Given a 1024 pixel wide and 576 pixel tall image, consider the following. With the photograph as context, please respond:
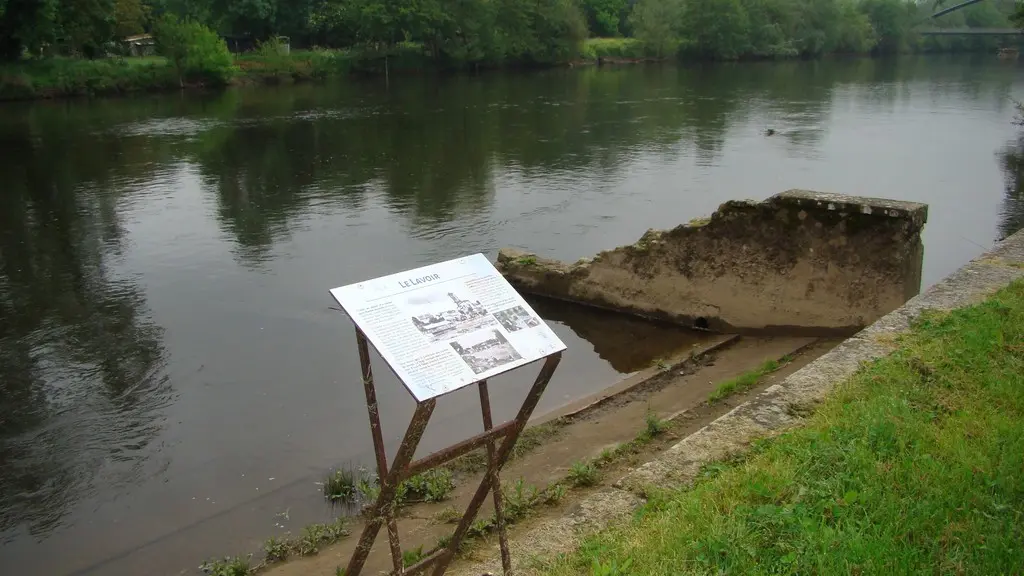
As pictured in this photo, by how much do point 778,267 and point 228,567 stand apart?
733cm

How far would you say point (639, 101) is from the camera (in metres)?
43.8

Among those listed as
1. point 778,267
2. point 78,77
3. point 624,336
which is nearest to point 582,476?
point 778,267

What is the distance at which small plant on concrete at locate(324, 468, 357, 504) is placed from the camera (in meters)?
7.93

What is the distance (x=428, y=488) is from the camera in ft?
24.2

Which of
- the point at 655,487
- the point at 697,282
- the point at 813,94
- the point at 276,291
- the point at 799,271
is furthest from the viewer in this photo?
the point at 813,94

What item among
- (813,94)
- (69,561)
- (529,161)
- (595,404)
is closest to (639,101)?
(813,94)

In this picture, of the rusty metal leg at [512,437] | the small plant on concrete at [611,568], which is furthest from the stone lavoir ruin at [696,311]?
the small plant on concrete at [611,568]

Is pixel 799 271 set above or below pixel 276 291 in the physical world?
above

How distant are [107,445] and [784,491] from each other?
24.2ft

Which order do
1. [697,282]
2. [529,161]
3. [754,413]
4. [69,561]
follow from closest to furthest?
[754,413], [69,561], [697,282], [529,161]

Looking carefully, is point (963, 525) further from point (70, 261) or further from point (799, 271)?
point (70, 261)

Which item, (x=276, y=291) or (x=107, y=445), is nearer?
(x=107, y=445)

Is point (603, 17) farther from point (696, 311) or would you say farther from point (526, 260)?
point (696, 311)

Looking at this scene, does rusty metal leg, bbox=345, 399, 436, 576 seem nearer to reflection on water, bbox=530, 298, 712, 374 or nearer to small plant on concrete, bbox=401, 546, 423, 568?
small plant on concrete, bbox=401, 546, 423, 568
